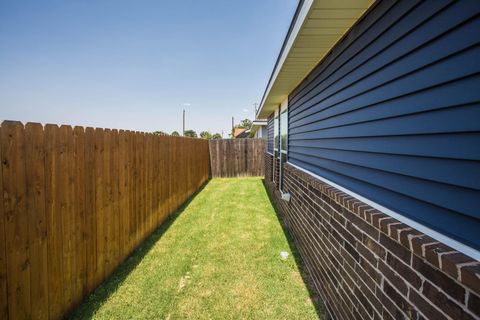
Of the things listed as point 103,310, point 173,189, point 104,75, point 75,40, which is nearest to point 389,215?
point 103,310

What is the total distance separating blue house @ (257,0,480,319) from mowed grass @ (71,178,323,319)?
0.53 metres

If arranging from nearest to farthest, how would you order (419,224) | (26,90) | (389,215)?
(419,224) < (389,215) < (26,90)

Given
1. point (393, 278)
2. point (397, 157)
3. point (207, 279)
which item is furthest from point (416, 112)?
point (207, 279)

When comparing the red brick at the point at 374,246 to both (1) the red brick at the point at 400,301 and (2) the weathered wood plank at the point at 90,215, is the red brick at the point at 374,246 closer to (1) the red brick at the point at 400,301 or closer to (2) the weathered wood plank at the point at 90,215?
(1) the red brick at the point at 400,301

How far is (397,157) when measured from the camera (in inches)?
68.1

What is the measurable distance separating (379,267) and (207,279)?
7.45ft

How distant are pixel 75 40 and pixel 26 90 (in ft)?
30.4

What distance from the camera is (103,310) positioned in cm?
267

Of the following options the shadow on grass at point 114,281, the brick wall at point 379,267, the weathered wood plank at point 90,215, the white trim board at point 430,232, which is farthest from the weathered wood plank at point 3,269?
the white trim board at point 430,232

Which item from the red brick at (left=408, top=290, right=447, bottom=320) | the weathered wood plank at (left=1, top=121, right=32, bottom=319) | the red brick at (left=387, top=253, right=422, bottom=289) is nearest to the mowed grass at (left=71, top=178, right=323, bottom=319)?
the weathered wood plank at (left=1, top=121, right=32, bottom=319)

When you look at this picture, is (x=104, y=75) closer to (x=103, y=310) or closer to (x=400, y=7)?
(x=103, y=310)

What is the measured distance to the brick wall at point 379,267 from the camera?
1.07 meters

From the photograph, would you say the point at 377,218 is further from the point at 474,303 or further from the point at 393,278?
the point at 474,303

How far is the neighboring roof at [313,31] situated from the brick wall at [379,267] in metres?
1.65
